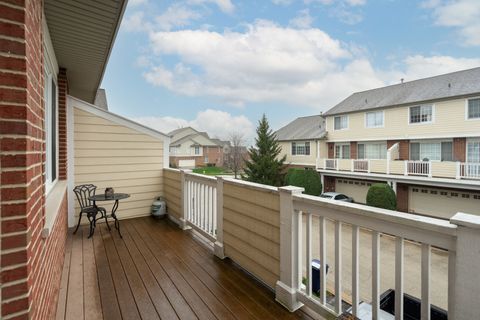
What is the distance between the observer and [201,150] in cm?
3544

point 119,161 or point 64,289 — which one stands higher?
point 119,161

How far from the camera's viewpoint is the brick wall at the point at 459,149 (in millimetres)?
12258

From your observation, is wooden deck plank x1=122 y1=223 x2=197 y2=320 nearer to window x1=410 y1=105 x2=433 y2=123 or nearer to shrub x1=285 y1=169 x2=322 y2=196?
shrub x1=285 y1=169 x2=322 y2=196

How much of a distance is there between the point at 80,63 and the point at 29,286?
4110mm

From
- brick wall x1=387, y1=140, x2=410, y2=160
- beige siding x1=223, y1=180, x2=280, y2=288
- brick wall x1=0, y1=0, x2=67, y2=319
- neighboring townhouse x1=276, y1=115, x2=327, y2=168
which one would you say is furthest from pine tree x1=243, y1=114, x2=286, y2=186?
brick wall x1=0, y1=0, x2=67, y2=319

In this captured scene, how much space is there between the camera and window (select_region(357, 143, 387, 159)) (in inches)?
610

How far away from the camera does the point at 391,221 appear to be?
1.50 m

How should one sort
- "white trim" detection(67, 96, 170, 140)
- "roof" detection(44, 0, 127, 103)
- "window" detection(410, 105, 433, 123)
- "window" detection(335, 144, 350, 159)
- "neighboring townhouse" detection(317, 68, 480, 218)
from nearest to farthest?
"roof" detection(44, 0, 127, 103)
"white trim" detection(67, 96, 170, 140)
"neighboring townhouse" detection(317, 68, 480, 218)
"window" detection(410, 105, 433, 123)
"window" detection(335, 144, 350, 159)

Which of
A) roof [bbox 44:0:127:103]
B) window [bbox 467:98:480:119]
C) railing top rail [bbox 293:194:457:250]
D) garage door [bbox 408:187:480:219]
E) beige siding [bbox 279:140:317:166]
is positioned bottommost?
garage door [bbox 408:187:480:219]

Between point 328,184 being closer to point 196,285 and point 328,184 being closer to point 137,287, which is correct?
point 196,285

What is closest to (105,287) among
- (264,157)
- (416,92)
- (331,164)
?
(331,164)

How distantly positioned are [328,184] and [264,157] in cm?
518

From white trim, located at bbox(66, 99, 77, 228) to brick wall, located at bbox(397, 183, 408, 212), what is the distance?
51.1ft

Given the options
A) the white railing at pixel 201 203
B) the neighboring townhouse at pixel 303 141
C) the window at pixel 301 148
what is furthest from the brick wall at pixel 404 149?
the white railing at pixel 201 203
